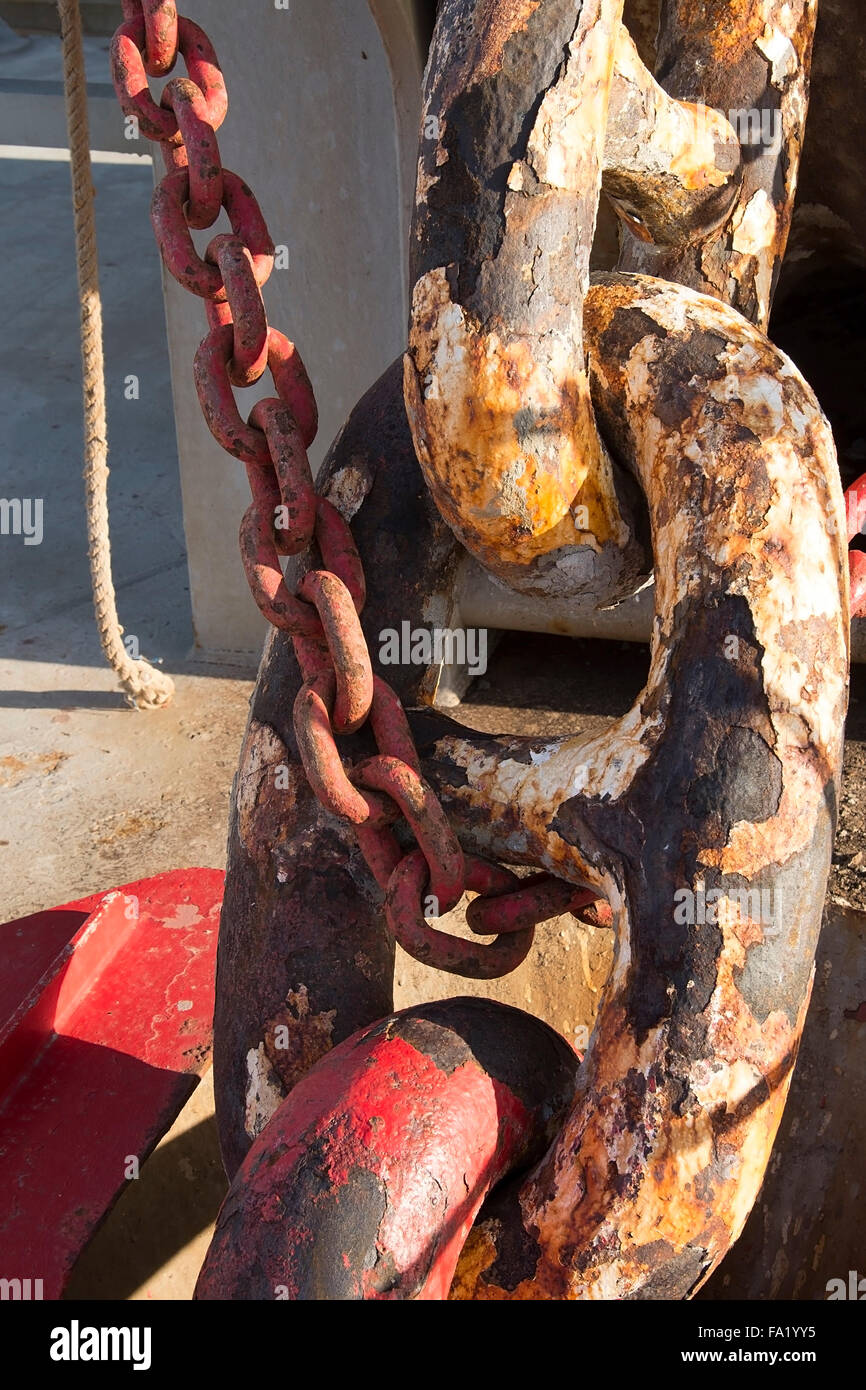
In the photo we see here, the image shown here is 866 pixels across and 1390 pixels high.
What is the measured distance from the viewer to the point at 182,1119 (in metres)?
1.99

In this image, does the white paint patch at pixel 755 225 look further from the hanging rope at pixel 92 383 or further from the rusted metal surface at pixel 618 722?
the hanging rope at pixel 92 383

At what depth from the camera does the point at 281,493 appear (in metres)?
1.06

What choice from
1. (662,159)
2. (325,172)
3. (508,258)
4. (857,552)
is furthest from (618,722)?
(325,172)

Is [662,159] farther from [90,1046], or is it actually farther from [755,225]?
[90,1046]

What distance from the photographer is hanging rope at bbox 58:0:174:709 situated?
8.30 ft

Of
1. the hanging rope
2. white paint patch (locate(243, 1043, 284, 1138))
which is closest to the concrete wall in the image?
the hanging rope

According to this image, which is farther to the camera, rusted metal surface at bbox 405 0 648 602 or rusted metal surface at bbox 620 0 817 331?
rusted metal surface at bbox 620 0 817 331

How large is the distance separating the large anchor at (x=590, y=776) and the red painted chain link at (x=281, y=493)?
0.04ft

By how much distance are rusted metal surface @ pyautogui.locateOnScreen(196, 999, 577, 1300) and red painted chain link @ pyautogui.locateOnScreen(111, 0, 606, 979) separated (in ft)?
0.23

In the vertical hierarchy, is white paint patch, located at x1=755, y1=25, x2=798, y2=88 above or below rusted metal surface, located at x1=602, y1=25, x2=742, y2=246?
above

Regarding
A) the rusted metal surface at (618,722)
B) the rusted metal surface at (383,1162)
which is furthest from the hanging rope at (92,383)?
the rusted metal surface at (383,1162)

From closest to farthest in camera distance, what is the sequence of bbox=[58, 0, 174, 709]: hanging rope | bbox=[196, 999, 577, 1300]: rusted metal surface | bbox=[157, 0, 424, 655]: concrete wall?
1. bbox=[196, 999, 577, 1300]: rusted metal surface
2. bbox=[157, 0, 424, 655]: concrete wall
3. bbox=[58, 0, 174, 709]: hanging rope

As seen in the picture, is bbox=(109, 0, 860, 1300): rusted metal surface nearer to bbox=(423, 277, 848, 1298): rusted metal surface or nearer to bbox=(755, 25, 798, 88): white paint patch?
bbox=(423, 277, 848, 1298): rusted metal surface
